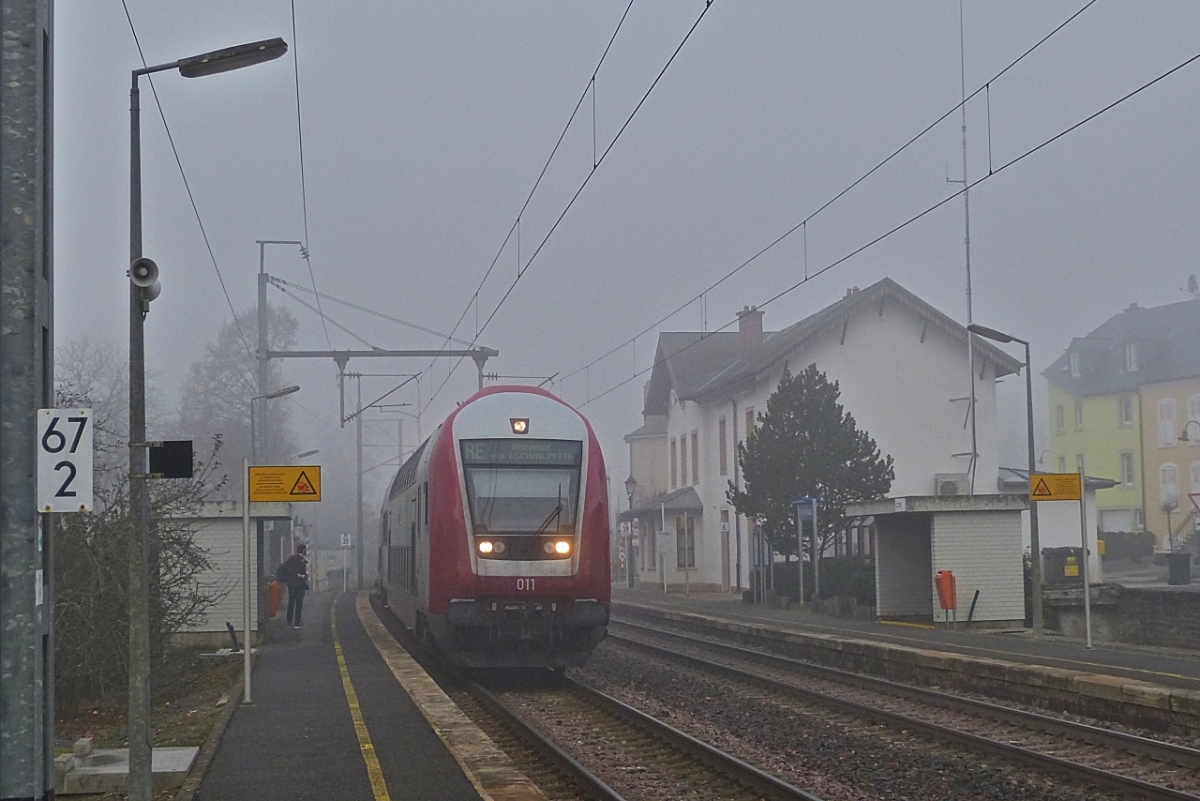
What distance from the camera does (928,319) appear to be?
45094 millimetres

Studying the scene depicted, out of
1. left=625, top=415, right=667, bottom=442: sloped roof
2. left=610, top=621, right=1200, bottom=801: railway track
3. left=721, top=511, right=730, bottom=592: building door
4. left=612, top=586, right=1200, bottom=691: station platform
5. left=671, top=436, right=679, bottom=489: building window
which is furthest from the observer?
left=625, top=415, right=667, bottom=442: sloped roof

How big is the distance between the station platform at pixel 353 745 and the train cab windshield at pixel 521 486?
2.11 meters

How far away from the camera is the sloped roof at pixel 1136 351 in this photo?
65688 millimetres

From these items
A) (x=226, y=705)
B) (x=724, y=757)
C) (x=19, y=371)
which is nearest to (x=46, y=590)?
(x=19, y=371)

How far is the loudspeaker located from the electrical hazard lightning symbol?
6.33 m

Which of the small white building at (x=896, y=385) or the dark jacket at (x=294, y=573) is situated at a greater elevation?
the small white building at (x=896, y=385)

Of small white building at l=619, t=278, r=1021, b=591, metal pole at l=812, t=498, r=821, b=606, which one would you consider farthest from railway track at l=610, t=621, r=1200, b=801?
small white building at l=619, t=278, r=1021, b=591

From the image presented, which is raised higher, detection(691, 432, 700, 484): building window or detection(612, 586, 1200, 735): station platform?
detection(691, 432, 700, 484): building window

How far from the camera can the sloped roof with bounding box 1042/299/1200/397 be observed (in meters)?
65.7

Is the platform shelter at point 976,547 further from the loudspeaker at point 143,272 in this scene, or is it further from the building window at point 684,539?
the building window at point 684,539

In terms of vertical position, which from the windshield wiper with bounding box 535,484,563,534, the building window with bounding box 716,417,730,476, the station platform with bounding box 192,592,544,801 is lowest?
the station platform with bounding box 192,592,544,801

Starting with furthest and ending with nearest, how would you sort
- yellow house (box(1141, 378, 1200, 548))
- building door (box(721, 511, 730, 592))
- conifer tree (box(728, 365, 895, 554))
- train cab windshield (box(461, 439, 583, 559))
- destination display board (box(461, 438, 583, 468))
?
1. yellow house (box(1141, 378, 1200, 548))
2. building door (box(721, 511, 730, 592))
3. conifer tree (box(728, 365, 895, 554))
4. destination display board (box(461, 438, 583, 468))
5. train cab windshield (box(461, 439, 583, 559))

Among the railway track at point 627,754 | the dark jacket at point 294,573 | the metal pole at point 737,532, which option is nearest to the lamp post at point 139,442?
the railway track at point 627,754

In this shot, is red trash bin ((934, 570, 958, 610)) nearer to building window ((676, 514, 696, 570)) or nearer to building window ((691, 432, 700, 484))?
building window ((676, 514, 696, 570))
